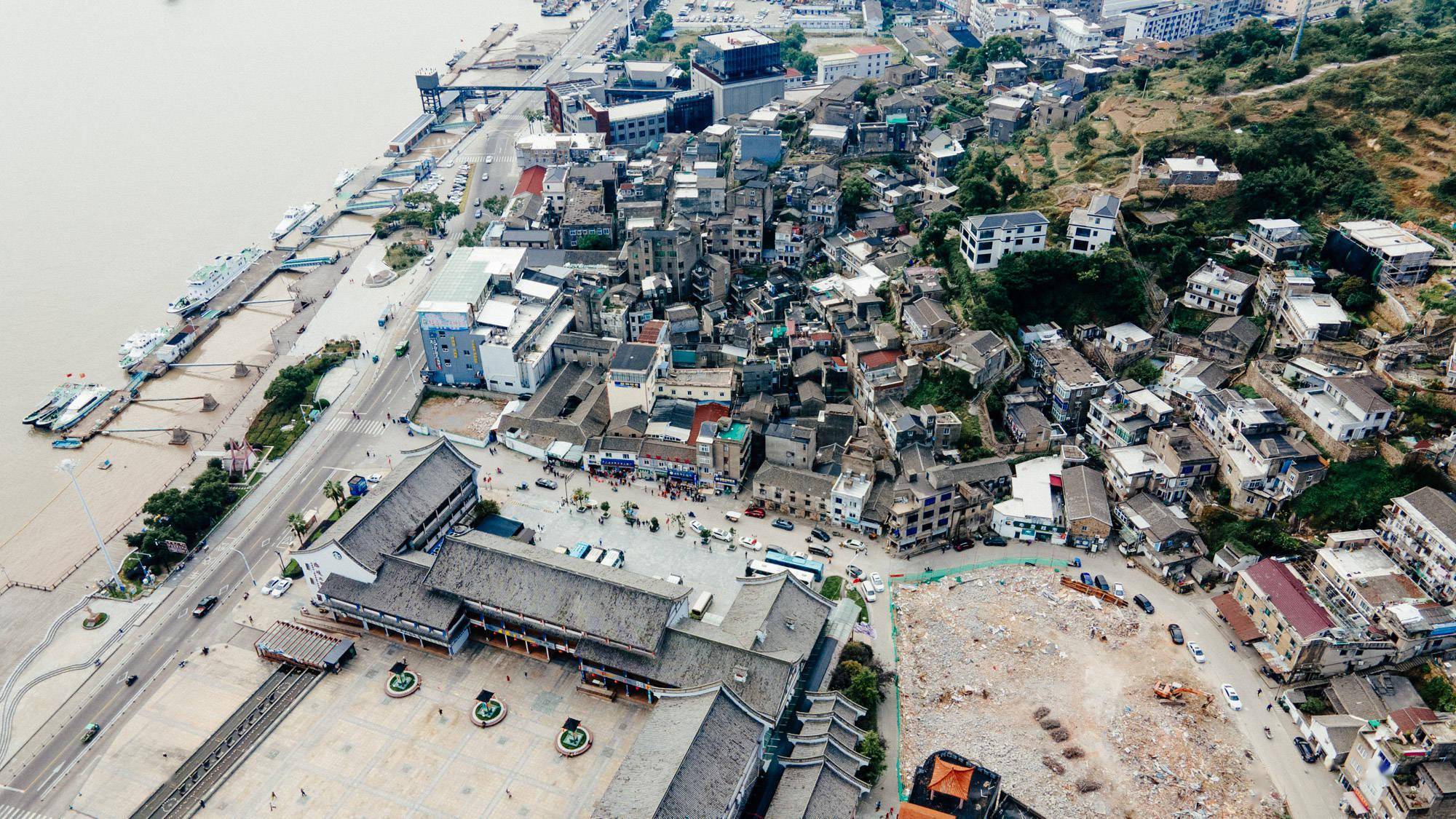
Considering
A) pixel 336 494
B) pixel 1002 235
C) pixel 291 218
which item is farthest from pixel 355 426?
pixel 1002 235

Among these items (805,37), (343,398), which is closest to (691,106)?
(805,37)

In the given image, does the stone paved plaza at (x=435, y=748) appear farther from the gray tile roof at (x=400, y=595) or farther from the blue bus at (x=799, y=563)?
the blue bus at (x=799, y=563)

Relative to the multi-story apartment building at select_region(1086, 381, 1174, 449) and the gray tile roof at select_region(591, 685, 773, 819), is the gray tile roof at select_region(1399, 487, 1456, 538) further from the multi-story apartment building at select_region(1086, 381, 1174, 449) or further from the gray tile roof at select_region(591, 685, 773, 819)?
the gray tile roof at select_region(591, 685, 773, 819)

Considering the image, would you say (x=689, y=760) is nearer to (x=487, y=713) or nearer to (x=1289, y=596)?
(x=487, y=713)

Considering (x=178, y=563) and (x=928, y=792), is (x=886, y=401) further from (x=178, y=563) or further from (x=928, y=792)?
(x=178, y=563)

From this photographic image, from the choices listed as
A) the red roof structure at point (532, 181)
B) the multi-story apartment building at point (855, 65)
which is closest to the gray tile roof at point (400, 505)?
the red roof structure at point (532, 181)
